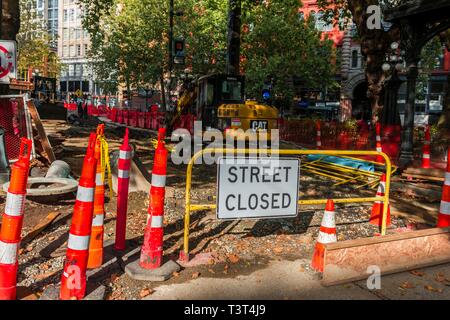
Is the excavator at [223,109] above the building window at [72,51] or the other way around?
the other way around

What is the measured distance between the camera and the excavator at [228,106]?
1525 centimetres

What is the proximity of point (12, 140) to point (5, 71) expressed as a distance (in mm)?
1533

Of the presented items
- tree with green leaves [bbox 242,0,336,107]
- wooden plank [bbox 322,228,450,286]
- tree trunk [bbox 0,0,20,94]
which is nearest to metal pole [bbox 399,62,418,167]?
wooden plank [bbox 322,228,450,286]

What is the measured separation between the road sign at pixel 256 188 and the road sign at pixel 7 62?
5176mm

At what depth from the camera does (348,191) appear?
28.0 feet

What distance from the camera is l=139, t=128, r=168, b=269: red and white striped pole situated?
4086mm

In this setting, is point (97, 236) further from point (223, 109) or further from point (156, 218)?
point (223, 109)

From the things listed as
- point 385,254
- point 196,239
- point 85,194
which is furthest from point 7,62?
point 385,254

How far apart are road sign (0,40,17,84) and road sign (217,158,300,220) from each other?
5176 mm

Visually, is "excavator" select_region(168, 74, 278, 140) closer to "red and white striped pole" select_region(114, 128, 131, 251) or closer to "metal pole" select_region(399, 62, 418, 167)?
"metal pole" select_region(399, 62, 418, 167)

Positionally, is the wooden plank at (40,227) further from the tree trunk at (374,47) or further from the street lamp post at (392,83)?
the tree trunk at (374,47)

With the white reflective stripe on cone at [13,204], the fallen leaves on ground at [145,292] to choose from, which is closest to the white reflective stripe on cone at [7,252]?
the white reflective stripe on cone at [13,204]
